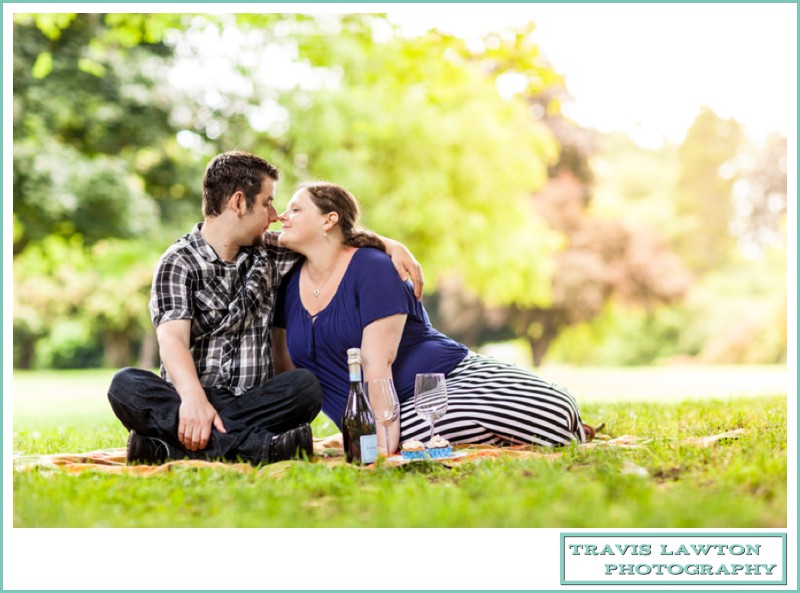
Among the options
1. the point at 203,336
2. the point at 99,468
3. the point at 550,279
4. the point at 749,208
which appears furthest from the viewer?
the point at 749,208

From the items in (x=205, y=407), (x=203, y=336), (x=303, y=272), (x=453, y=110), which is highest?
(x=453, y=110)

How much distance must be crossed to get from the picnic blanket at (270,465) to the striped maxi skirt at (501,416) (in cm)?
7

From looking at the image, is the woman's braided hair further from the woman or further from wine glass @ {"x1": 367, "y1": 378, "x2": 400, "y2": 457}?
wine glass @ {"x1": 367, "y1": 378, "x2": 400, "y2": 457}

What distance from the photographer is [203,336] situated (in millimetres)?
4117

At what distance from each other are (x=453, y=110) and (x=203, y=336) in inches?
553

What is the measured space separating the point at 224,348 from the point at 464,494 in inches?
65.0

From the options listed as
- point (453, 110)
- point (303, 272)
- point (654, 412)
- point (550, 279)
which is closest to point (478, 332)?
point (550, 279)

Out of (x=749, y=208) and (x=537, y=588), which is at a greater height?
(x=749, y=208)

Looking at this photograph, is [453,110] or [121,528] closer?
[121,528]

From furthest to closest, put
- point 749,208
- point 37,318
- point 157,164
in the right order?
point 749,208
point 37,318
point 157,164

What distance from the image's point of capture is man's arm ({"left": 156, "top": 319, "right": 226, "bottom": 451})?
378 centimetres

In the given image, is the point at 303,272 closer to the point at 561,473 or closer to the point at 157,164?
the point at 561,473

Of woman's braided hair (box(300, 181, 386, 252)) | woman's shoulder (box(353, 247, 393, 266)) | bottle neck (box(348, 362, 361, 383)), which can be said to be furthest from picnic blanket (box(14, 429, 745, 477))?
woman's braided hair (box(300, 181, 386, 252))

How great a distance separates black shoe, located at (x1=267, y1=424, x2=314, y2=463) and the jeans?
28 millimetres
